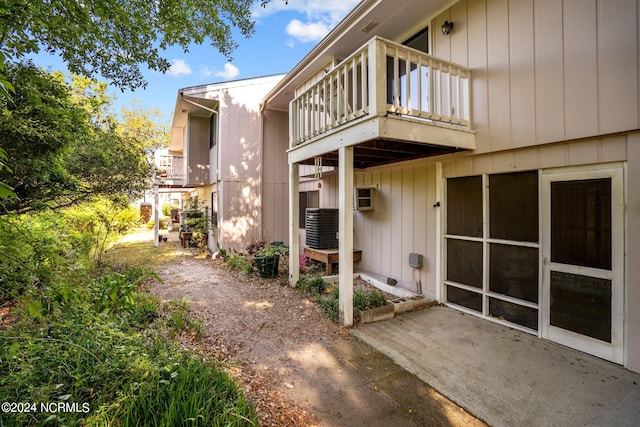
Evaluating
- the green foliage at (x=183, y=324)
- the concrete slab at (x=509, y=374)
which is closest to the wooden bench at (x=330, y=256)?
the concrete slab at (x=509, y=374)

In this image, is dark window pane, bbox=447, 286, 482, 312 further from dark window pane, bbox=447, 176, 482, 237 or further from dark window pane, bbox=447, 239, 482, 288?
Result: dark window pane, bbox=447, 176, 482, 237

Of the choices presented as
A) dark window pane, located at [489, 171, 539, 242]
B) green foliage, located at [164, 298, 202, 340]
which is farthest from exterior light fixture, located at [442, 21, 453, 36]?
green foliage, located at [164, 298, 202, 340]

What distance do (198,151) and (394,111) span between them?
984 centimetres

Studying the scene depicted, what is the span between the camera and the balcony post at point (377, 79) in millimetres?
3641

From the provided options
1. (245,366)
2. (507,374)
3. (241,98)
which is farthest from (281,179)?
(507,374)

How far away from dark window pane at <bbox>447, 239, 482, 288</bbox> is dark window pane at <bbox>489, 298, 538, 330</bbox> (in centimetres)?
33

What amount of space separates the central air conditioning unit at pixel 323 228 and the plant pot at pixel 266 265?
1039mm

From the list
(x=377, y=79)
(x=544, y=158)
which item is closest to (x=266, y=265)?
(x=377, y=79)

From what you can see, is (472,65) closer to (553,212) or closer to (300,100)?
(553,212)

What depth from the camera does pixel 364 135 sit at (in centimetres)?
386

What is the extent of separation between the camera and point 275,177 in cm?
1020

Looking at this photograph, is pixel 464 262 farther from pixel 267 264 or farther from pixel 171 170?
pixel 171 170

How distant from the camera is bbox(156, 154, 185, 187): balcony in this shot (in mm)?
13164

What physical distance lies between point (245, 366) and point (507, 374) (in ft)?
8.87
